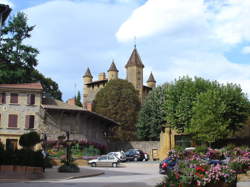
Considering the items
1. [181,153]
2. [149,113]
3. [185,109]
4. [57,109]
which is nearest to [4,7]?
[181,153]

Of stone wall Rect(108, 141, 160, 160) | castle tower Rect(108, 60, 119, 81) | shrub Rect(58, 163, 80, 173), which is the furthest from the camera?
castle tower Rect(108, 60, 119, 81)

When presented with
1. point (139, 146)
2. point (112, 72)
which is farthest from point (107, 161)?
point (112, 72)

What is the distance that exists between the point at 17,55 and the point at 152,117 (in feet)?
65.5

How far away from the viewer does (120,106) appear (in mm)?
65312

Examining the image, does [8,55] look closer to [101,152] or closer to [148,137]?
[101,152]

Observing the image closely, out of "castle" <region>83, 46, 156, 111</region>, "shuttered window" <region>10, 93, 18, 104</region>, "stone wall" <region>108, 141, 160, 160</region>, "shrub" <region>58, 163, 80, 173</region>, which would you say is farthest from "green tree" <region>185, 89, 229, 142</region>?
"castle" <region>83, 46, 156, 111</region>

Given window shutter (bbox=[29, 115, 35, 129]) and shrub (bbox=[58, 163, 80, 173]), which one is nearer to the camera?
shrub (bbox=[58, 163, 80, 173])

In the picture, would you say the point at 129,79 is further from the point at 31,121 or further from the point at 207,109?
the point at 207,109

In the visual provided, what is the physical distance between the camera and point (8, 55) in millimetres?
53281

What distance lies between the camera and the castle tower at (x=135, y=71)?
3676 inches

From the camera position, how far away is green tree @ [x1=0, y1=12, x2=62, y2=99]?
51688 millimetres

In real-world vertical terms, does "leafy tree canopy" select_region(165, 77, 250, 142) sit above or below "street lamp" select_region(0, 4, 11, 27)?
below

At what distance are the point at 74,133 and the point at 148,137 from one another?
13.7 metres

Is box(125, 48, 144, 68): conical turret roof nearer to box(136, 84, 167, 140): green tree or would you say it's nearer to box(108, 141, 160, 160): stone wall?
box(136, 84, 167, 140): green tree
